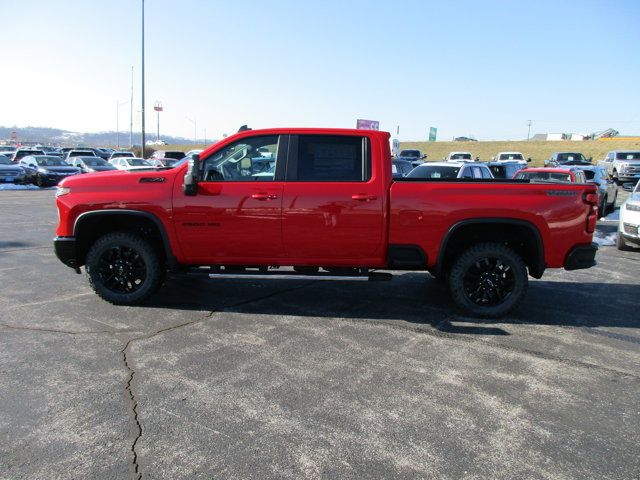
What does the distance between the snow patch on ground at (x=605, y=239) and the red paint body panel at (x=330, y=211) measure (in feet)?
19.8

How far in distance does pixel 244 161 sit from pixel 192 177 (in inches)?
23.3

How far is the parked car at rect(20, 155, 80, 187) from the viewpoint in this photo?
24.3 meters

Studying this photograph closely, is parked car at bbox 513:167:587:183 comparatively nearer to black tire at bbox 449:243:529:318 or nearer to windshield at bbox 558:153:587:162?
black tire at bbox 449:243:529:318

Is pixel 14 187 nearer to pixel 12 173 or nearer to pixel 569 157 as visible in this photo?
pixel 12 173

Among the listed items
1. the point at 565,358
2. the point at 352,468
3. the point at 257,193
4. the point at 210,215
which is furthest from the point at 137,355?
the point at 565,358

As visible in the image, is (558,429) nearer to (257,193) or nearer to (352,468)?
(352,468)

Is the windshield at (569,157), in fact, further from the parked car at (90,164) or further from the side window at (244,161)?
the side window at (244,161)

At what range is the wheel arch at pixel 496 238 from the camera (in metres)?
5.13

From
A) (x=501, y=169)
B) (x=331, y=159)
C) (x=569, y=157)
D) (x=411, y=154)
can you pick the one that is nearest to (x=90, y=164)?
(x=501, y=169)

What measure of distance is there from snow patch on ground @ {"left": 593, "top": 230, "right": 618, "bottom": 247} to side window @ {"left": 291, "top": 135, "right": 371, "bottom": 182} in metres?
7.35

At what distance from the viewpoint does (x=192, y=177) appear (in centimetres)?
511

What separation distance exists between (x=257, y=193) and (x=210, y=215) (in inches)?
21.9

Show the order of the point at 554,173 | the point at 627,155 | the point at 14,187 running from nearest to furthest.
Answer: the point at 554,173 → the point at 14,187 → the point at 627,155

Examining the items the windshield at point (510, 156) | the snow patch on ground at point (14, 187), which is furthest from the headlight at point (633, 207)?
the snow patch on ground at point (14, 187)
